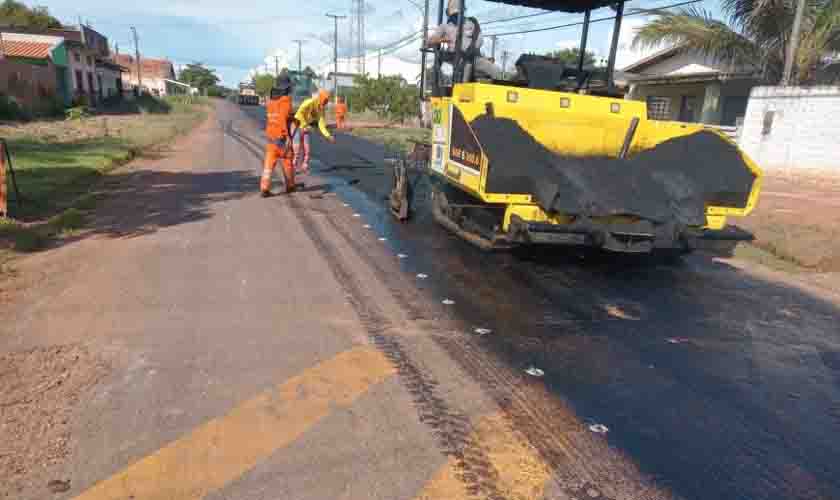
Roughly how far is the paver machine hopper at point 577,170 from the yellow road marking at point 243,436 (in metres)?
2.11

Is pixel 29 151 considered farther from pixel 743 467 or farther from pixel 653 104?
pixel 653 104

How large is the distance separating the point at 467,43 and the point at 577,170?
2.39 meters

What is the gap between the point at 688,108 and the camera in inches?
892

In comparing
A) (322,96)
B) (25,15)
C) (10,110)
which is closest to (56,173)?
(322,96)

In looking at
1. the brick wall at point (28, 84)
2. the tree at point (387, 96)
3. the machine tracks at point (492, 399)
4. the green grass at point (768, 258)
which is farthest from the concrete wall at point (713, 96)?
the brick wall at point (28, 84)

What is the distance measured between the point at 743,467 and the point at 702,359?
1.22 meters

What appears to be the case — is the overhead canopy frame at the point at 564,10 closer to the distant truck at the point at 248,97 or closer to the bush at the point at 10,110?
the bush at the point at 10,110

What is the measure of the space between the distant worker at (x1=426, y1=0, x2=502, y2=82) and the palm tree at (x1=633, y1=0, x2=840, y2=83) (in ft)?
43.3

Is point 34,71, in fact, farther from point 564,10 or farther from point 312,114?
point 564,10

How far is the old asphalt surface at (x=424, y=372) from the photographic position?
8.21ft

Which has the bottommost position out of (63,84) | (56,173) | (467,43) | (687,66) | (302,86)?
(56,173)

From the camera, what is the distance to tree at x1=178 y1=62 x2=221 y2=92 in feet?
379

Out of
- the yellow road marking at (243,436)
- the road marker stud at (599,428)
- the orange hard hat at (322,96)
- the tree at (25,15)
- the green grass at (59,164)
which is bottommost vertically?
Answer: the yellow road marking at (243,436)

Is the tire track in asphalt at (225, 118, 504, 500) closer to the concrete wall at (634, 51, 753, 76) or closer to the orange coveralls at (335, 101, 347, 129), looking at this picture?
the orange coveralls at (335, 101, 347, 129)
